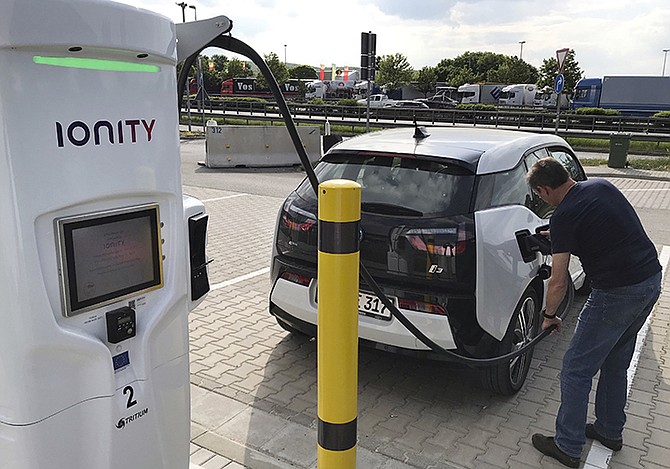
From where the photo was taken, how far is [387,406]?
3.86 meters

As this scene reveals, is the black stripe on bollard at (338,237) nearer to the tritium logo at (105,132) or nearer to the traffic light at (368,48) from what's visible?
the tritium logo at (105,132)

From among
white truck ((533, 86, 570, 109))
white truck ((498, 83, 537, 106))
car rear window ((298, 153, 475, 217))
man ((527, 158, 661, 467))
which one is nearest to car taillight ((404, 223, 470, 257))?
car rear window ((298, 153, 475, 217))

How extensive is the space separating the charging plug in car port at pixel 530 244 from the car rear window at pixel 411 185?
0.50 meters

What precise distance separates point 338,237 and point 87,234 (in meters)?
0.84

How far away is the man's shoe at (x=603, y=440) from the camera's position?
3418mm

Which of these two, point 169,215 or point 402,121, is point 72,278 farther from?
point 402,121

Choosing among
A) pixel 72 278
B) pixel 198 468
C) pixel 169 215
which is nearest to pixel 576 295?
pixel 198 468

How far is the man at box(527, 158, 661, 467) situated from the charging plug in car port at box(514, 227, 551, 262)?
1.91 feet

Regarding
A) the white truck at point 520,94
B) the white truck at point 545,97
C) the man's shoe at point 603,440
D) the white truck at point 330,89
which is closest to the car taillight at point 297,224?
the man's shoe at point 603,440

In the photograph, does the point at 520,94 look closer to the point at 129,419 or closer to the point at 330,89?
the point at 330,89

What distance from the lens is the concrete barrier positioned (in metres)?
15.5

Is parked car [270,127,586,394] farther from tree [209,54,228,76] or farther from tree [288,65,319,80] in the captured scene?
tree [288,65,319,80]

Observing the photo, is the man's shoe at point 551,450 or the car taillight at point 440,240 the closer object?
the man's shoe at point 551,450

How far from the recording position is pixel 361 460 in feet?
10.7
